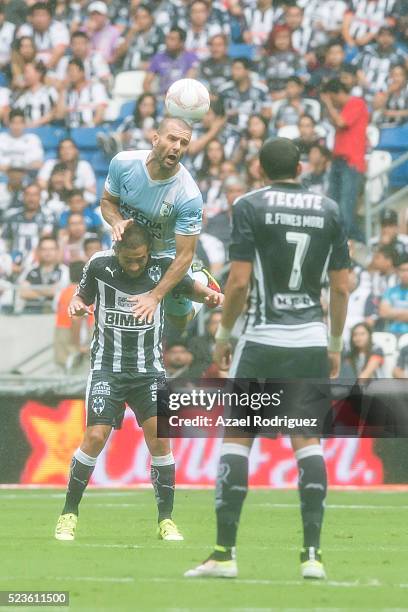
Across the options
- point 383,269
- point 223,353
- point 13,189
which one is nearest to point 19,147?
point 13,189

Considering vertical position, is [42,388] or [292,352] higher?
[292,352]

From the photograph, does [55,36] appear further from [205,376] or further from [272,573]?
[272,573]

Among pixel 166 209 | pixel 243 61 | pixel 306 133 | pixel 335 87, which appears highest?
pixel 243 61

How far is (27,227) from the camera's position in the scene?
17.1 m

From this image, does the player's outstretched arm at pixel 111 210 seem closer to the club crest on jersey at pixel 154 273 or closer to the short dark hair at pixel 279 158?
the club crest on jersey at pixel 154 273

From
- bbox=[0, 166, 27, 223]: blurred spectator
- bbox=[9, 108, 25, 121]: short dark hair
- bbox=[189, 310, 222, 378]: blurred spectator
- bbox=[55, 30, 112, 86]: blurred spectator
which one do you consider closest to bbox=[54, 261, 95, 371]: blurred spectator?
bbox=[189, 310, 222, 378]: blurred spectator

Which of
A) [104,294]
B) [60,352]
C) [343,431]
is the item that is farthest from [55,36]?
[104,294]

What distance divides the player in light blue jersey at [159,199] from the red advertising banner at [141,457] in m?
4.99

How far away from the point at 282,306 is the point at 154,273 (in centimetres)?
226

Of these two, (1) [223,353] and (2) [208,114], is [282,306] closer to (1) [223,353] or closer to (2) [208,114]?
(1) [223,353]

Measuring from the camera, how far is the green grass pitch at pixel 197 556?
617cm

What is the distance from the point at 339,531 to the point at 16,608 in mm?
4334

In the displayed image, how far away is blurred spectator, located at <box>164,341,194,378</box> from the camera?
14.6 metres

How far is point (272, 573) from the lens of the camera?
7.12 m
